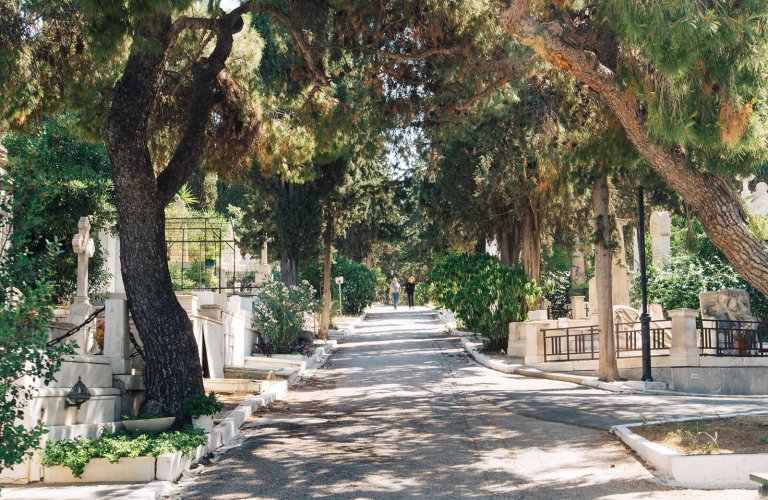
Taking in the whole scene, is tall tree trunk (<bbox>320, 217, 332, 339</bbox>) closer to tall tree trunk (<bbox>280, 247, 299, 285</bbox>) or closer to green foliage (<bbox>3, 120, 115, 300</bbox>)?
tall tree trunk (<bbox>280, 247, 299, 285</bbox>)

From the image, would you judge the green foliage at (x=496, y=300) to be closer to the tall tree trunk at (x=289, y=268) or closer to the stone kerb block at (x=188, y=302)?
the tall tree trunk at (x=289, y=268)

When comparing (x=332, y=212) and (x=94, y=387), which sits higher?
(x=332, y=212)

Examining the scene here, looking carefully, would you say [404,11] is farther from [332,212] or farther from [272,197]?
[332,212]

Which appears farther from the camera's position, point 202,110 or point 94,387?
point 202,110

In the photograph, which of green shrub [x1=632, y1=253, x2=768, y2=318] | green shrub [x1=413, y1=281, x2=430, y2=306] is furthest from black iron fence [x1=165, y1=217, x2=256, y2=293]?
green shrub [x1=413, y1=281, x2=430, y2=306]

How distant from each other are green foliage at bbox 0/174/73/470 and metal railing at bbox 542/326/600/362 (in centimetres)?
Result: 1659

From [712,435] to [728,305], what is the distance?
12593 mm

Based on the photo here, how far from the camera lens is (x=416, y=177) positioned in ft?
113

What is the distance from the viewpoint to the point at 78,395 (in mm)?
9234

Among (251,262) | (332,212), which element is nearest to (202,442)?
(332,212)

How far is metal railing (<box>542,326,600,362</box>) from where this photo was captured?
20797 millimetres

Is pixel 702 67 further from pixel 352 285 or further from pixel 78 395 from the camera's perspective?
pixel 352 285

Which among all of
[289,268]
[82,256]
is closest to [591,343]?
[82,256]

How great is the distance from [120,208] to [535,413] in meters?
7.38
